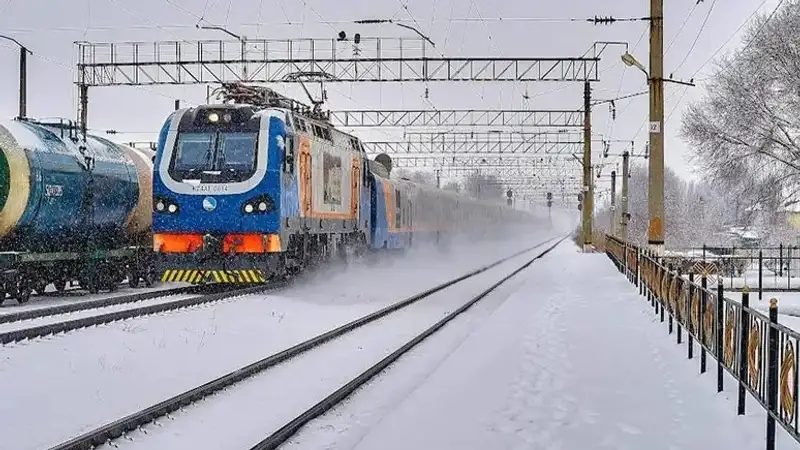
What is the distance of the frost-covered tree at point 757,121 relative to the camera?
3700 cm

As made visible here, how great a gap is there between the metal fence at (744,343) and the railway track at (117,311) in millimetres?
7990

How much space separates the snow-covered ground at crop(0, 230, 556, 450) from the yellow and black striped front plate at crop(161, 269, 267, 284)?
0.43 m

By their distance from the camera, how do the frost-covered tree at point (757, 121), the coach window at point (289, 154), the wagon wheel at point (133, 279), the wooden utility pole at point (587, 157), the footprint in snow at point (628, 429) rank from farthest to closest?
1. the wooden utility pole at point (587, 157)
2. the frost-covered tree at point (757, 121)
3. the wagon wheel at point (133, 279)
4. the coach window at point (289, 154)
5. the footprint in snow at point (628, 429)

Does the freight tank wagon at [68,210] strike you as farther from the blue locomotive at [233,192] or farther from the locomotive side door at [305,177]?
the locomotive side door at [305,177]

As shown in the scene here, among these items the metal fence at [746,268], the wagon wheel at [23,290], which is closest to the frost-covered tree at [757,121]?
the metal fence at [746,268]

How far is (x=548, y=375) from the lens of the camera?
33.2ft

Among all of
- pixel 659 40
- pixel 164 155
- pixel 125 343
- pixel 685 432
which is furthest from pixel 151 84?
pixel 685 432

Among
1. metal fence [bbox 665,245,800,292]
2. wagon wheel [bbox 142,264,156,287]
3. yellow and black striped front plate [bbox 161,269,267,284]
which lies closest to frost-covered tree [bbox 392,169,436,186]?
metal fence [bbox 665,245,800,292]

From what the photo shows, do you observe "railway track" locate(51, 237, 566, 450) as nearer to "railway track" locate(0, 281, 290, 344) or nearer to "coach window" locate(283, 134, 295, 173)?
"railway track" locate(0, 281, 290, 344)

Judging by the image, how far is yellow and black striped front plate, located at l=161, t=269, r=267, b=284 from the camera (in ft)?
59.6

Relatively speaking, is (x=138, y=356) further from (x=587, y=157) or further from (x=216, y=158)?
(x=587, y=157)

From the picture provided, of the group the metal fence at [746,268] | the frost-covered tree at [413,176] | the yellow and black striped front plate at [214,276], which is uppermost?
the frost-covered tree at [413,176]

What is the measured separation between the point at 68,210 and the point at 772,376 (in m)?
14.6

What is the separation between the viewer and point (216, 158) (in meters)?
18.6
